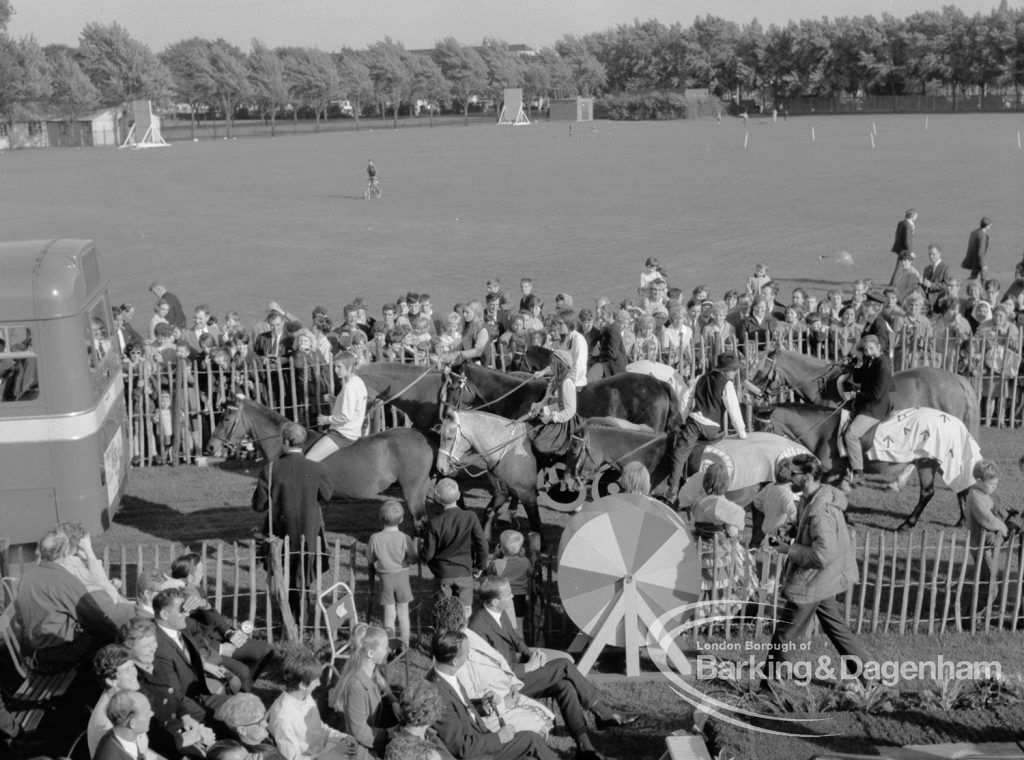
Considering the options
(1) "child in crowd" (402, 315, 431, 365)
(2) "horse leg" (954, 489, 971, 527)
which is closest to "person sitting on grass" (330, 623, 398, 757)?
(2) "horse leg" (954, 489, 971, 527)

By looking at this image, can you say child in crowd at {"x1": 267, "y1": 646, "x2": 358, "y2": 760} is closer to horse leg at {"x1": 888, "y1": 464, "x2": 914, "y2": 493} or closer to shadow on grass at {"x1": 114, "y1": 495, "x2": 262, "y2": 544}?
shadow on grass at {"x1": 114, "y1": 495, "x2": 262, "y2": 544}

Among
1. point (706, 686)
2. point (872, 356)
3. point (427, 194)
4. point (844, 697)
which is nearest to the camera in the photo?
point (844, 697)

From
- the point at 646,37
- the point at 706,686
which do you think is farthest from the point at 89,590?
the point at 646,37

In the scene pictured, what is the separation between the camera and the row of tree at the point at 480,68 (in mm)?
110500

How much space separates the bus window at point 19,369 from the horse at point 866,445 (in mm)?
7645

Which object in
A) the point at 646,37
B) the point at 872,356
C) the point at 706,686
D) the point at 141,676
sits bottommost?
the point at 706,686

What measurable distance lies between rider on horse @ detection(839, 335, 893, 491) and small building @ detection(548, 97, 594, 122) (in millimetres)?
117616

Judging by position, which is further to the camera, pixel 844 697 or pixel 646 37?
pixel 646 37

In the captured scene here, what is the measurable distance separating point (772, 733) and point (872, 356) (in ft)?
20.3

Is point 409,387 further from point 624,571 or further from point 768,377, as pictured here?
point 624,571

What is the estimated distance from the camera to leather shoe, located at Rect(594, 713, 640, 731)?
847 centimetres

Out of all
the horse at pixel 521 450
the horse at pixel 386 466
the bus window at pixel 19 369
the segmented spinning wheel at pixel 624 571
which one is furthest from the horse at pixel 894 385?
the bus window at pixel 19 369

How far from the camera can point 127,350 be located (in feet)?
53.0

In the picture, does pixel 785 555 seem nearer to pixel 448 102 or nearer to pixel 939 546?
pixel 939 546
